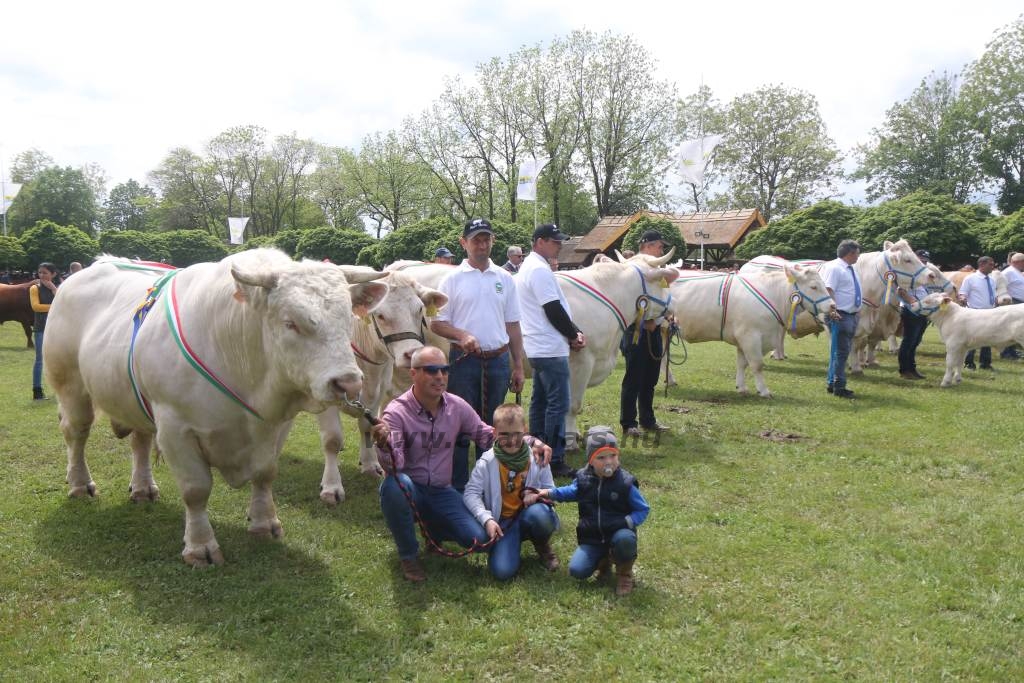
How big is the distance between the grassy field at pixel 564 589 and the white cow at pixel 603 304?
1231 mm

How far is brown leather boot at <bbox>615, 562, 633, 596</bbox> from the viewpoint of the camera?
397 centimetres

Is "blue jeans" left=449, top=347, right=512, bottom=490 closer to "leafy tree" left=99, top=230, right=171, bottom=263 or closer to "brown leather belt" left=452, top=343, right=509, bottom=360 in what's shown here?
"brown leather belt" left=452, top=343, right=509, bottom=360

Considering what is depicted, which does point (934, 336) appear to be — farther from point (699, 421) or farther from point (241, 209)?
point (241, 209)

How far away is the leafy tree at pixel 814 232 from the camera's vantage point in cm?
2678

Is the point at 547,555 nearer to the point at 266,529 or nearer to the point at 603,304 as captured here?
the point at 266,529

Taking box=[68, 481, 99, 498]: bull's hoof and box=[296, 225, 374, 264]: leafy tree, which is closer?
box=[68, 481, 99, 498]: bull's hoof

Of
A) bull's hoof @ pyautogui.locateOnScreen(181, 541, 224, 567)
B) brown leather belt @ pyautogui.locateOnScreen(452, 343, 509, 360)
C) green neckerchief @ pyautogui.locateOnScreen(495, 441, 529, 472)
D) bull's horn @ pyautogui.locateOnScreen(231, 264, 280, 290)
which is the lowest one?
bull's hoof @ pyautogui.locateOnScreen(181, 541, 224, 567)

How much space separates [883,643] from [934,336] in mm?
18850

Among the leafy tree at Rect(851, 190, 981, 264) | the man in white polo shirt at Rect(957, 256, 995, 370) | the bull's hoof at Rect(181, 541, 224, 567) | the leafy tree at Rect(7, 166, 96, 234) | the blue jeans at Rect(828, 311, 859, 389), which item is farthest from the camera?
the leafy tree at Rect(7, 166, 96, 234)

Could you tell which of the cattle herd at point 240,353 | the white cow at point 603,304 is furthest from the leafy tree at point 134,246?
the white cow at point 603,304

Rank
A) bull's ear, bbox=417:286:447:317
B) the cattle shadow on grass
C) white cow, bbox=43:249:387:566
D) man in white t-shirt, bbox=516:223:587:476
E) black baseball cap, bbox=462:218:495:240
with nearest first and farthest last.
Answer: the cattle shadow on grass
white cow, bbox=43:249:387:566
bull's ear, bbox=417:286:447:317
black baseball cap, bbox=462:218:495:240
man in white t-shirt, bbox=516:223:587:476

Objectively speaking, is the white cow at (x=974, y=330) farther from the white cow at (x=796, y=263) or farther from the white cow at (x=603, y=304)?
the white cow at (x=603, y=304)

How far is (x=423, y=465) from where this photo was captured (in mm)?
4371

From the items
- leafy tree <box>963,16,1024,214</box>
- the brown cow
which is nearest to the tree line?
leafy tree <box>963,16,1024,214</box>
